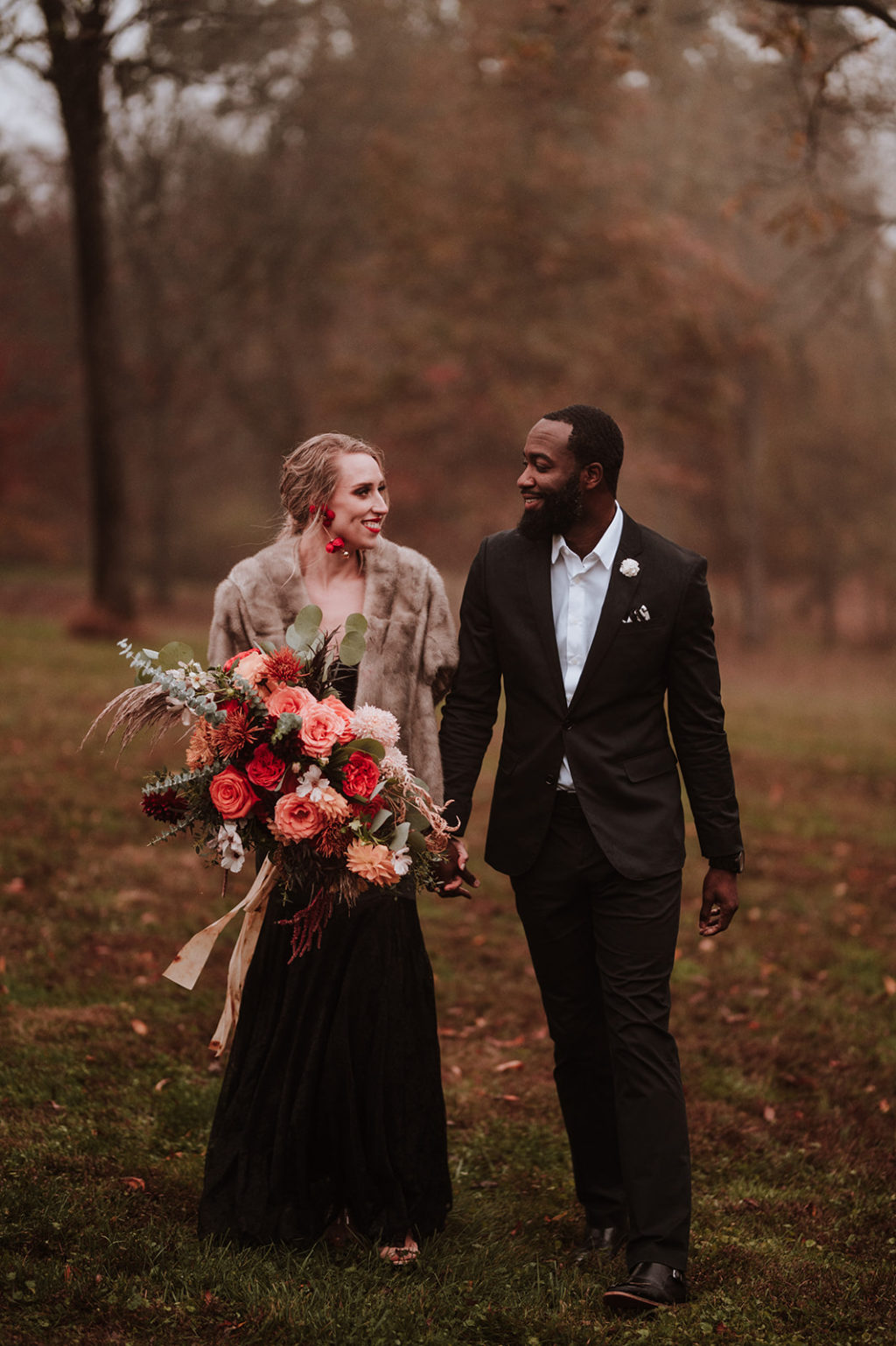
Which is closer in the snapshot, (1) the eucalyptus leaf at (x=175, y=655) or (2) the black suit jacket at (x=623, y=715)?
(1) the eucalyptus leaf at (x=175, y=655)

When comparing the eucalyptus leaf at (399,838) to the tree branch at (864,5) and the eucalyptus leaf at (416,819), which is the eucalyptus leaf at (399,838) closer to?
the eucalyptus leaf at (416,819)

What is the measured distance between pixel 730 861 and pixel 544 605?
3.21ft

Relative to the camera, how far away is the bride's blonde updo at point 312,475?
4066 millimetres

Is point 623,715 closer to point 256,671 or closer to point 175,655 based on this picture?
point 256,671

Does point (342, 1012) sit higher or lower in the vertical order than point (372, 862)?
lower

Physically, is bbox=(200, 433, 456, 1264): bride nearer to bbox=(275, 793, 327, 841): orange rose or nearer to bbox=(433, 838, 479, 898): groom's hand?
bbox=(433, 838, 479, 898): groom's hand

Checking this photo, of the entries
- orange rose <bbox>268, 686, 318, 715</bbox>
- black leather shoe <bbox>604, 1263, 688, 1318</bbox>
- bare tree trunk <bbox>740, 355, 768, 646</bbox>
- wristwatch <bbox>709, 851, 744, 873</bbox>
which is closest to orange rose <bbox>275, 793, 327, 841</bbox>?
orange rose <bbox>268, 686, 318, 715</bbox>

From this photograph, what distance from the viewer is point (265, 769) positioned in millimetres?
3465

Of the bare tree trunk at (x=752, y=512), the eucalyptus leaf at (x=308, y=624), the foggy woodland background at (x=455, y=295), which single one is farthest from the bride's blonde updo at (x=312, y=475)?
the bare tree trunk at (x=752, y=512)

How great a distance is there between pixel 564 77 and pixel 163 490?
465 inches

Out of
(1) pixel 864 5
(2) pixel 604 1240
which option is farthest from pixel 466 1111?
(1) pixel 864 5

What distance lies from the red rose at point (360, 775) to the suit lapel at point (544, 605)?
736mm

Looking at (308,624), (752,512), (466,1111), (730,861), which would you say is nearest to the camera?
(308,624)

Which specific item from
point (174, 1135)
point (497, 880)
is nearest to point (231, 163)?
point (497, 880)
